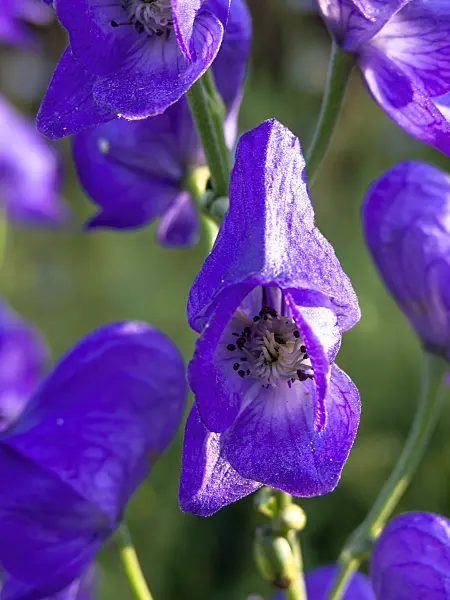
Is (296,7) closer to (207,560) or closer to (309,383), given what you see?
(207,560)

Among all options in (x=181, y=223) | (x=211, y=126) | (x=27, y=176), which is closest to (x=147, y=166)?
(x=181, y=223)

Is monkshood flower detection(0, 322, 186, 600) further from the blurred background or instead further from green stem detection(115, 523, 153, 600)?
the blurred background

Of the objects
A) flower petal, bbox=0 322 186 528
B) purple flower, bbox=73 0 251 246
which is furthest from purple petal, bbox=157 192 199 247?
flower petal, bbox=0 322 186 528

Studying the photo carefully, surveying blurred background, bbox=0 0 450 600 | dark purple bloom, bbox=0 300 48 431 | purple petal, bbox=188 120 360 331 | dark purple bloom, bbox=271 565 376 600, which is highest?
purple petal, bbox=188 120 360 331

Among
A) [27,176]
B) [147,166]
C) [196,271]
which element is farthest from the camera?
[196,271]

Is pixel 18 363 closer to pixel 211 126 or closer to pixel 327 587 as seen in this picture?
pixel 327 587
